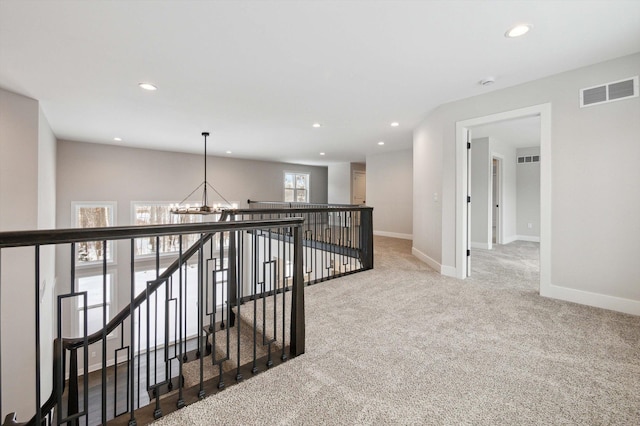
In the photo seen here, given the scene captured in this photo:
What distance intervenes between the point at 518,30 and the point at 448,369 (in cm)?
268

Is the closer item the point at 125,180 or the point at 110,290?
the point at 110,290

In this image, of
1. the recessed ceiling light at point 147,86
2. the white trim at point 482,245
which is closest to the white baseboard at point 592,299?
the white trim at point 482,245

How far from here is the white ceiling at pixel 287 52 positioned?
2.20 m

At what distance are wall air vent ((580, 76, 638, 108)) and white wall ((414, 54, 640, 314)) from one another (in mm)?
49

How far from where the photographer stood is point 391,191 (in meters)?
8.17

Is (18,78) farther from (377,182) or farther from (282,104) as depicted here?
(377,182)

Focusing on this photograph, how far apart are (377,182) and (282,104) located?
4.87 meters

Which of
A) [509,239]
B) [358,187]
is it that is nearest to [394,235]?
[509,239]

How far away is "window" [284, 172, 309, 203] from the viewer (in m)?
10.9

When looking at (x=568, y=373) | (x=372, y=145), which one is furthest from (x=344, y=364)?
(x=372, y=145)

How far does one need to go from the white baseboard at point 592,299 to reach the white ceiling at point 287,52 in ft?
7.68

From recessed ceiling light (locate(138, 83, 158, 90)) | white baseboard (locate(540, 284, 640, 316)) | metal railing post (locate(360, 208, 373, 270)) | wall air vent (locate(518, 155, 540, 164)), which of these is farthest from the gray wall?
white baseboard (locate(540, 284, 640, 316))

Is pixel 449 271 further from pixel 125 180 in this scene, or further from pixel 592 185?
pixel 125 180

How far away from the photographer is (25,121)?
3873 millimetres
